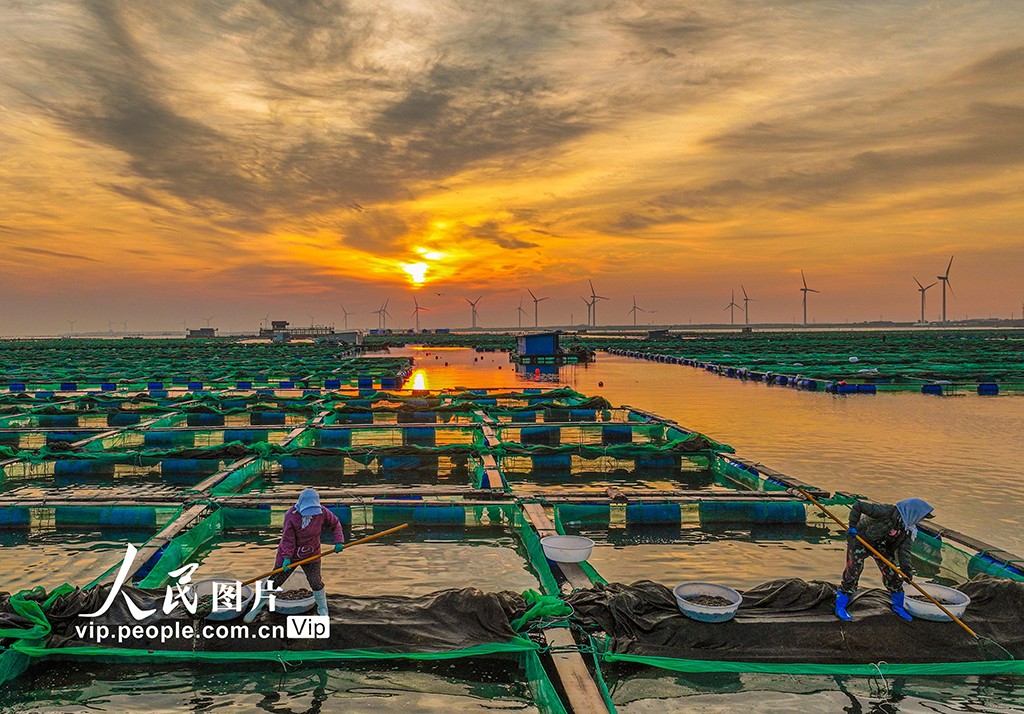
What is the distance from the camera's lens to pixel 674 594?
808cm

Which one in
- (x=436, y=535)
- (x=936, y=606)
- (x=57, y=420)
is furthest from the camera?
(x=57, y=420)

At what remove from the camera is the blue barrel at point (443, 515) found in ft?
44.4

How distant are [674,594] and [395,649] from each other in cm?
350

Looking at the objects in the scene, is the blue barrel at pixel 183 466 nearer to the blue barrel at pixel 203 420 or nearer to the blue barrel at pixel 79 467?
the blue barrel at pixel 79 467

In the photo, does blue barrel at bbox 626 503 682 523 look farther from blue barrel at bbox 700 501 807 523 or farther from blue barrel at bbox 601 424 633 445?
blue barrel at bbox 601 424 633 445

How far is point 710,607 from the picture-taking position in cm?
767

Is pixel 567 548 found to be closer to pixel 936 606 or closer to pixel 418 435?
pixel 936 606

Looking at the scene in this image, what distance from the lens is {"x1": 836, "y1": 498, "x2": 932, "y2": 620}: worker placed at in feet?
25.4

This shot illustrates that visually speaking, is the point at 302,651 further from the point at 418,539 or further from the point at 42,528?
the point at 42,528

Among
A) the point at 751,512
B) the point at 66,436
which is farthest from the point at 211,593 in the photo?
the point at 66,436

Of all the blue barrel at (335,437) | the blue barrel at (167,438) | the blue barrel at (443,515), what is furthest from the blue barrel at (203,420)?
the blue barrel at (443,515)

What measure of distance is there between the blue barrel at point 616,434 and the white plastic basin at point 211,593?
52.1 ft

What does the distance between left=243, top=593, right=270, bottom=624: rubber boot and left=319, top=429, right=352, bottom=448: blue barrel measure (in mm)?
14033

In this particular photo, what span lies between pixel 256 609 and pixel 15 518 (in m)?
9.28
